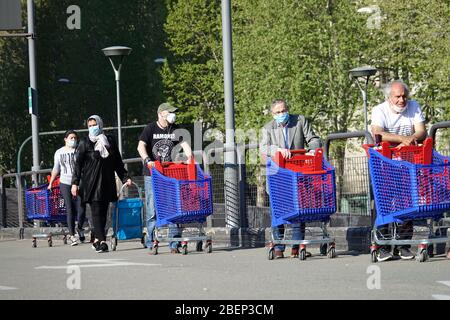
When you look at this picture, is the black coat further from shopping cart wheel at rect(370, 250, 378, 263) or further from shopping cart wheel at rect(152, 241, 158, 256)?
shopping cart wheel at rect(370, 250, 378, 263)

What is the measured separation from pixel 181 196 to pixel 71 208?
5434mm

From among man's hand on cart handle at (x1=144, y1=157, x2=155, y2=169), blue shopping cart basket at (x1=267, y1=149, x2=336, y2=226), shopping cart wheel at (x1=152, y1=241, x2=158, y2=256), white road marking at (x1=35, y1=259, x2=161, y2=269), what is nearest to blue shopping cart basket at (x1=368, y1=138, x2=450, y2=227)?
blue shopping cart basket at (x1=267, y1=149, x2=336, y2=226)

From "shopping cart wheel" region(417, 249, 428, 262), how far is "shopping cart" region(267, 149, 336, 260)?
1776 millimetres

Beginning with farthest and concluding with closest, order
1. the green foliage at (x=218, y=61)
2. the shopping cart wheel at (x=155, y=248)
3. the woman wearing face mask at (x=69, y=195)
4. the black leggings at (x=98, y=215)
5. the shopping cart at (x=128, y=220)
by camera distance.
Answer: the green foliage at (x=218, y=61) → the woman wearing face mask at (x=69, y=195) → the shopping cart at (x=128, y=220) → the black leggings at (x=98, y=215) → the shopping cart wheel at (x=155, y=248)

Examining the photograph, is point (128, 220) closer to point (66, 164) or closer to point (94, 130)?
point (94, 130)

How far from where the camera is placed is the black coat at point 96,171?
19578mm

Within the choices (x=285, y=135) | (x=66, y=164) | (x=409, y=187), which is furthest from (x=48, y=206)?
Result: (x=409, y=187)

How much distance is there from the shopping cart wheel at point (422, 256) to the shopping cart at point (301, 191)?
1.78 m

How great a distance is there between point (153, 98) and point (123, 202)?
59.0 meters

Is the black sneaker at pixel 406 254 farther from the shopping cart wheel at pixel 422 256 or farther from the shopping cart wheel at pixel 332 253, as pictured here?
the shopping cart wheel at pixel 332 253

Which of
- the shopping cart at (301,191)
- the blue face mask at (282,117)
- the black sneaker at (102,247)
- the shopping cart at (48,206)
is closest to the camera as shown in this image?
the shopping cart at (301,191)

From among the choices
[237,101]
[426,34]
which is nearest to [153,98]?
[237,101]

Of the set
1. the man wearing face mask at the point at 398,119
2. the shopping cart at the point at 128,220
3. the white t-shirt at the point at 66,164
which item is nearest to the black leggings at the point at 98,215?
the shopping cart at the point at 128,220

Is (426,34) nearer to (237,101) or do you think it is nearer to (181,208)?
(237,101)
